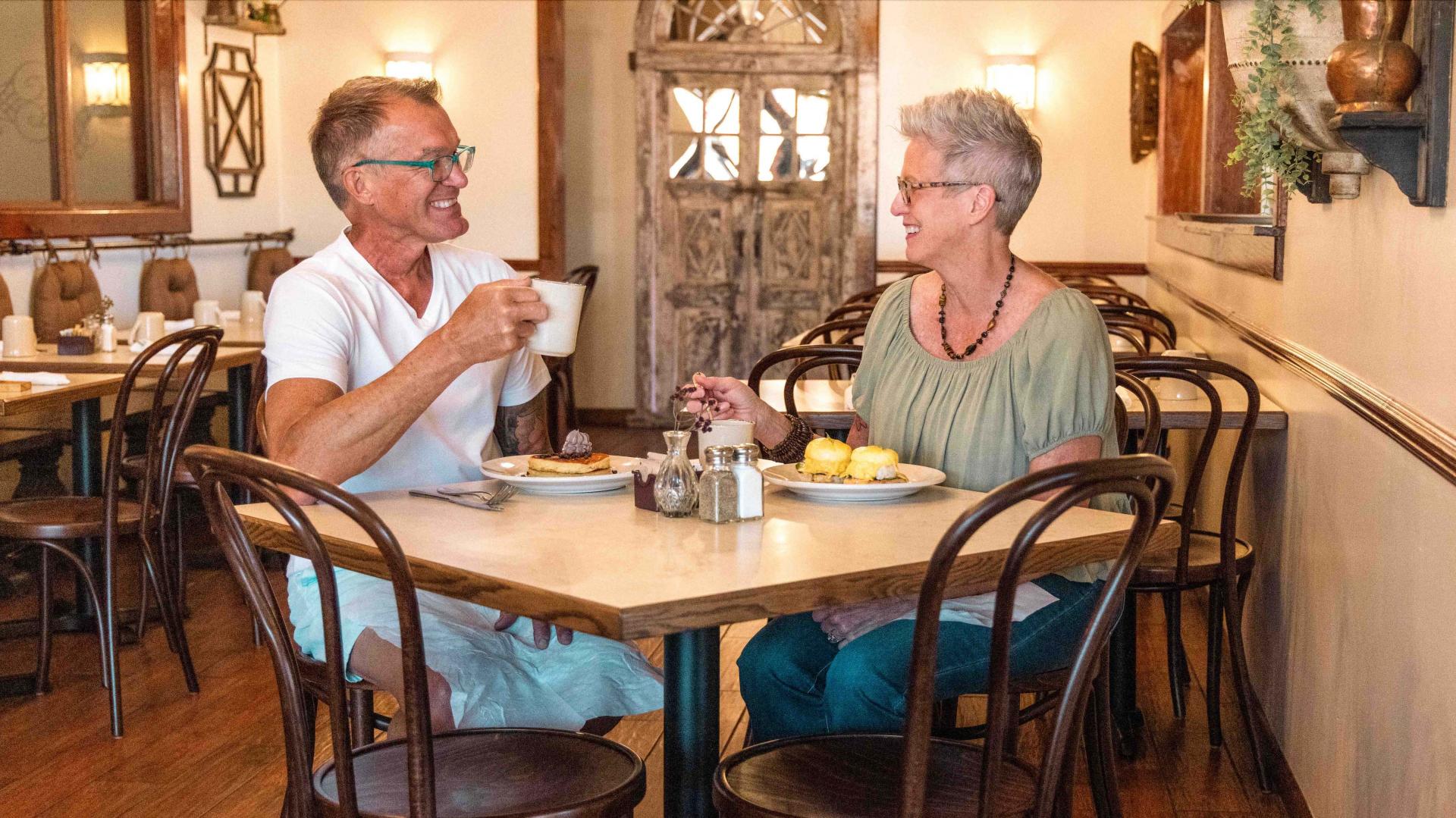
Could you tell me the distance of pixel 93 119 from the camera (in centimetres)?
580

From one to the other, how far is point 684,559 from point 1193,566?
166 cm

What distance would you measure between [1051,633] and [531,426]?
968 millimetres

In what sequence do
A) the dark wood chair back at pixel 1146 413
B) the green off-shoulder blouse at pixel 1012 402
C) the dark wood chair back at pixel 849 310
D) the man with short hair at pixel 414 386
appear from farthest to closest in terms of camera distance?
the dark wood chair back at pixel 849 310, the dark wood chair back at pixel 1146 413, the green off-shoulder blouse at pixel 1012 402, the man with short hair at pixel 414 386

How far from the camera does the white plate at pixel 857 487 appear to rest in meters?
1.94

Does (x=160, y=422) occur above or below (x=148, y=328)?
below

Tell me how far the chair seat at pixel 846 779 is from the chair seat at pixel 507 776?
0.42 feet

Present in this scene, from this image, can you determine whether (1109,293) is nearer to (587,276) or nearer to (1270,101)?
(587,276)

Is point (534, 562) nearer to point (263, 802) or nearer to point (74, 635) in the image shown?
point (263, 802)

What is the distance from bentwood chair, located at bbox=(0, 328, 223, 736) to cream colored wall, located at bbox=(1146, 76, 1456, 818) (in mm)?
2439

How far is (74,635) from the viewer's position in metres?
4.03

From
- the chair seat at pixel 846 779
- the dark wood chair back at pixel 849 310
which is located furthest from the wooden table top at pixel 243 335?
the chair seat at pixel 846 779

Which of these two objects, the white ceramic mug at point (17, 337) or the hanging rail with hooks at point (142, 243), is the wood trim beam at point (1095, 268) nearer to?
the hanging rail with hooks at point (142, 243)

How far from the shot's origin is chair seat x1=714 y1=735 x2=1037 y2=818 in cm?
168

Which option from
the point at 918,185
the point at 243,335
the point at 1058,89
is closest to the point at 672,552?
the point at 918,185
